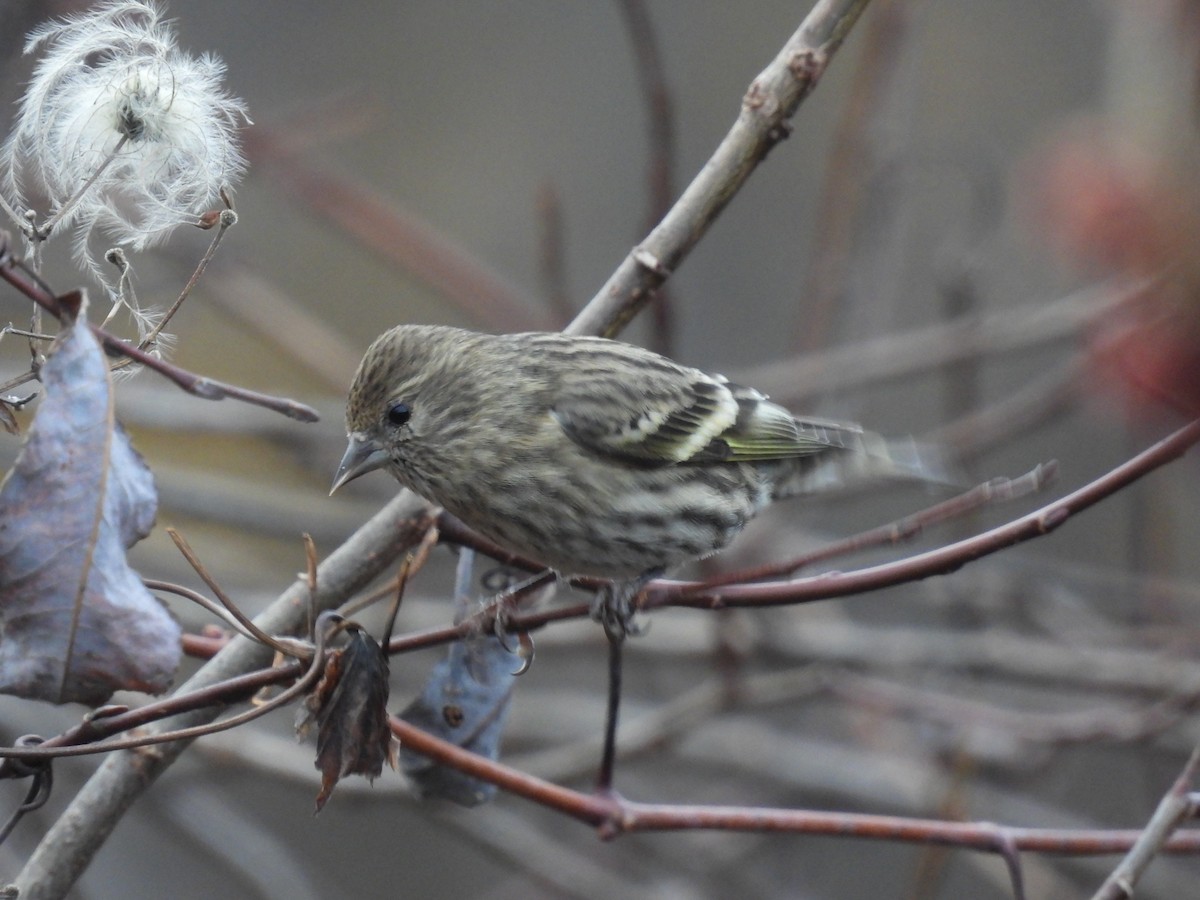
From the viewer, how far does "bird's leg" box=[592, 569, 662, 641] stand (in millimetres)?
2516

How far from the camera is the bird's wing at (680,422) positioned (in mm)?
3256

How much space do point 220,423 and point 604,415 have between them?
1.92 metres

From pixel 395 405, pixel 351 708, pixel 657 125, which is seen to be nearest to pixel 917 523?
pixel 351 708

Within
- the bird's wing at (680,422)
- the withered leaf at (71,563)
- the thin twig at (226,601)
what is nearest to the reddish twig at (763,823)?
the thin twig at (226,601)

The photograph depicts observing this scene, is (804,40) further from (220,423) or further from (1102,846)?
(220,423)

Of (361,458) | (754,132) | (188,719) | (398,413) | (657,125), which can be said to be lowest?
(188,719)

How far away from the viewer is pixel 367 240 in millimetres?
4855

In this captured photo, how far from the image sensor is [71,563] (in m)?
1.50

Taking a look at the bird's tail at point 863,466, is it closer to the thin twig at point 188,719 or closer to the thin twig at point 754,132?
the thin twig at point 754,132

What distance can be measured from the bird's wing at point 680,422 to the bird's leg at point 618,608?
0.49 metres

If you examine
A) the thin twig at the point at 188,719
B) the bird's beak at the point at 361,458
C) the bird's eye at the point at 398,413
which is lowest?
the thin twig at the point at 188,719

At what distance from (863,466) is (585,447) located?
0.72m

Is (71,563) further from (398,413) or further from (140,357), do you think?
(398,413)

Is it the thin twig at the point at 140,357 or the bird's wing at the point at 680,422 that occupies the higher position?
the bird's wing at the point at 680,422
